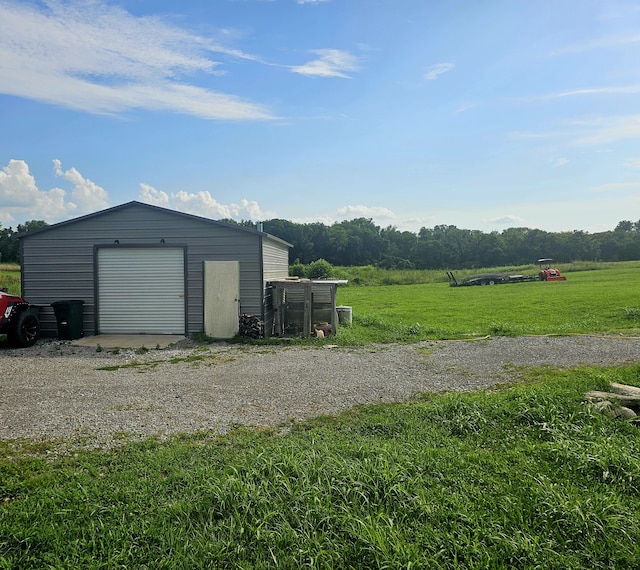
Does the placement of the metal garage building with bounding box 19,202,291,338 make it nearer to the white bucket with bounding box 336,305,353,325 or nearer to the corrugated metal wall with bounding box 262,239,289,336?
the corrugated metal wall with bounding box 262,239,289,336

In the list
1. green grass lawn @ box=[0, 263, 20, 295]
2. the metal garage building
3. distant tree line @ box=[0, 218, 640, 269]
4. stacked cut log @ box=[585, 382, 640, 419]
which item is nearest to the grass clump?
stacked cut log @ box=[585, 382, 640, 419]

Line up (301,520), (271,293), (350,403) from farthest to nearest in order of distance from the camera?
(271,293) < (350,403) < (301,520)

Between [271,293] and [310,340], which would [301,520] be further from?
[271,293]

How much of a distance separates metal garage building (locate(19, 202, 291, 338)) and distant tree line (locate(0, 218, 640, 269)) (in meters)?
51.4

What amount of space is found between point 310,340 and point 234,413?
6027 mm

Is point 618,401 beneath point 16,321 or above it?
beneath

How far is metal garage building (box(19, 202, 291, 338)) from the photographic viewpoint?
40.3ft

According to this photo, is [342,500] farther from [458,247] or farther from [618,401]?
[458,247]

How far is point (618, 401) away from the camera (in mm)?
5359

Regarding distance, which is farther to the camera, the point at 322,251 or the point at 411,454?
the point at 322,251

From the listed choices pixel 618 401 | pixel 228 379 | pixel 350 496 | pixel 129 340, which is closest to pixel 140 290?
pixel 129 340

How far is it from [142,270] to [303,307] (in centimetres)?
440

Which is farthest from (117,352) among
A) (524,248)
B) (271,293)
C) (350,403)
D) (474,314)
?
(524,248)

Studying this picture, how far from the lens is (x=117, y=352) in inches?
409
